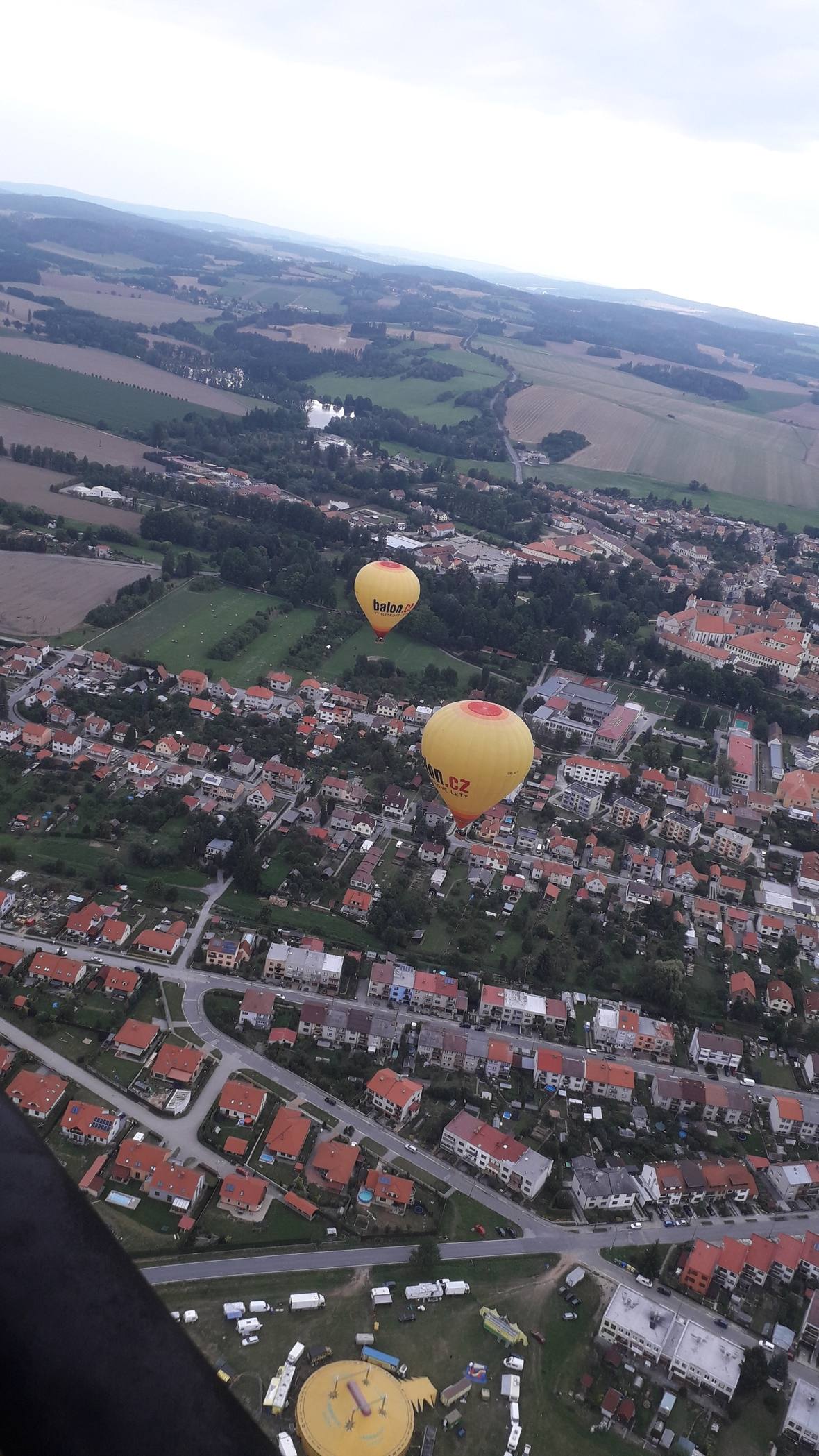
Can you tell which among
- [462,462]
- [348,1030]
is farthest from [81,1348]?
[462,462]

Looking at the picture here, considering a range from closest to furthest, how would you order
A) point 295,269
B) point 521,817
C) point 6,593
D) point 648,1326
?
point 648,1326 < point 521,817 < point 6,593 < point 295,269

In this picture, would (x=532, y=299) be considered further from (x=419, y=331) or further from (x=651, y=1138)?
(x=651, y=1138)

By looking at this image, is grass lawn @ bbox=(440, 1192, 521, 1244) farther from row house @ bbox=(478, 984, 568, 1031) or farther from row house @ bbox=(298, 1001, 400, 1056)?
row house @ bbox=(478, 984, 568, 1031)

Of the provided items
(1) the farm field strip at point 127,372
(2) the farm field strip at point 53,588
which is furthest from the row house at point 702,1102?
(1) the farm field strip at point 127,372

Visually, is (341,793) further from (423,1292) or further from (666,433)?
(666,433)

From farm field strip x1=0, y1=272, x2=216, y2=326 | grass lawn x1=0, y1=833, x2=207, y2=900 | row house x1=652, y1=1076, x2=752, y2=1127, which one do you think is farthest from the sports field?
row house x1=652, y1=1076, x2=752, y2=1127

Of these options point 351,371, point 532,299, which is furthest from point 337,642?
point 532,299
